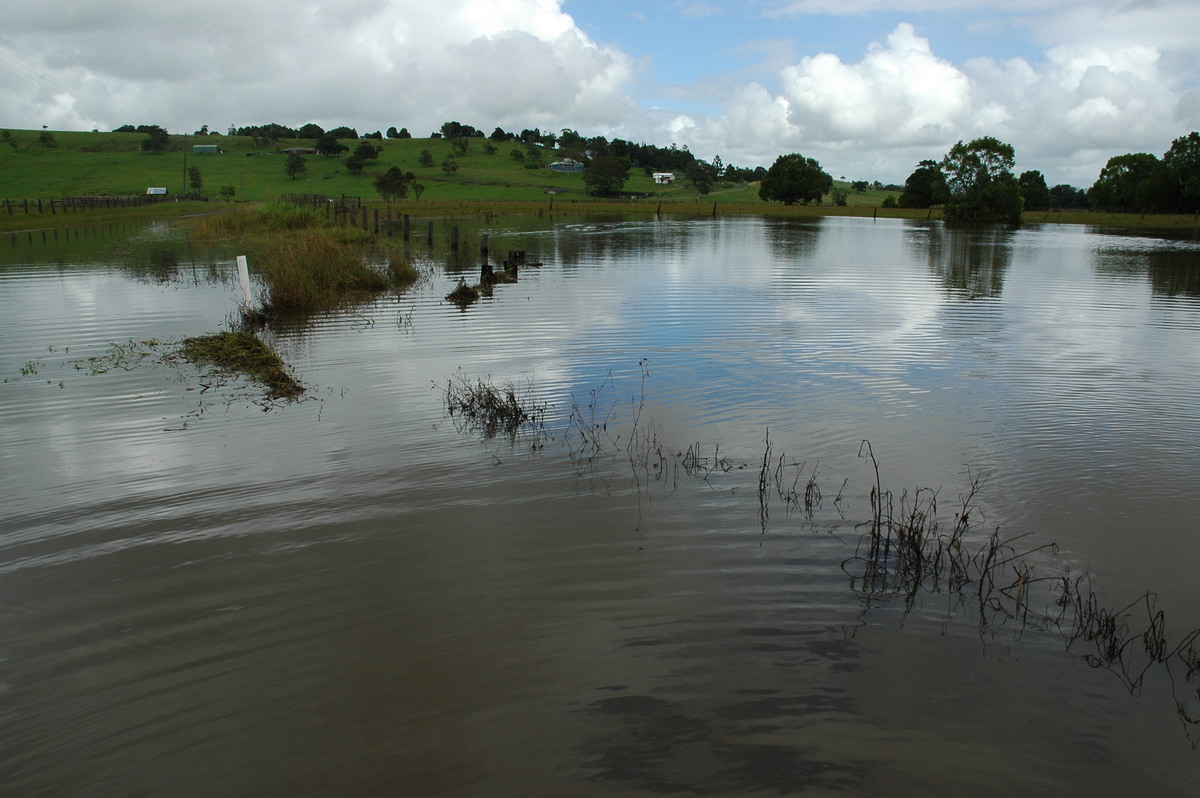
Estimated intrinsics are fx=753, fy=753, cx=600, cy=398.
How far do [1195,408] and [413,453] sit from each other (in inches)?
383

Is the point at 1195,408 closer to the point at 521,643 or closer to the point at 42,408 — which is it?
the point at 521,643

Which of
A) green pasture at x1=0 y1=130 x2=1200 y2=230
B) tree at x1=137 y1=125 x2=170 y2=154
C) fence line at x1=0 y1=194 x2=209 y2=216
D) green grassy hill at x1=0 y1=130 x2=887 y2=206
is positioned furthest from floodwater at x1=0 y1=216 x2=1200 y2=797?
tree at x1=137 y1=125 x2=170 y2=154

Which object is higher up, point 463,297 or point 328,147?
point 328,147

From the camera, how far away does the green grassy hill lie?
89938 millimetres

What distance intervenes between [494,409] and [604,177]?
10945 centimetres

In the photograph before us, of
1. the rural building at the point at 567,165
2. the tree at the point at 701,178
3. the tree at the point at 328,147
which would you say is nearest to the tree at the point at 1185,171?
the tree at the point at 701,178

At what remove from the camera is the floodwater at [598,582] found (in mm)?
3709

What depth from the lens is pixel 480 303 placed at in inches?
760

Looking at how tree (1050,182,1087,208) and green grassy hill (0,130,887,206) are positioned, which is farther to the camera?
tree (1050,182,1087,208)

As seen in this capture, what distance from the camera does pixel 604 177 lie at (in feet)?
372

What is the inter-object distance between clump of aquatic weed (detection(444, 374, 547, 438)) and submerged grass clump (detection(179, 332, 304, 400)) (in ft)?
7.86

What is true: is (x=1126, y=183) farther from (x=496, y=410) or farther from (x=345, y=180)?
(x=496, y=410)

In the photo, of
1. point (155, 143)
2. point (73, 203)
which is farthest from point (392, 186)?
point (155, 143)

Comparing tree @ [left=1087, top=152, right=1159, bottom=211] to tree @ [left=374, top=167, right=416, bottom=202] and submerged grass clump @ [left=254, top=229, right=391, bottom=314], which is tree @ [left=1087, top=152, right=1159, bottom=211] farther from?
submerged grass clump @ [left=254, top=229, right=391, bottom=314]
